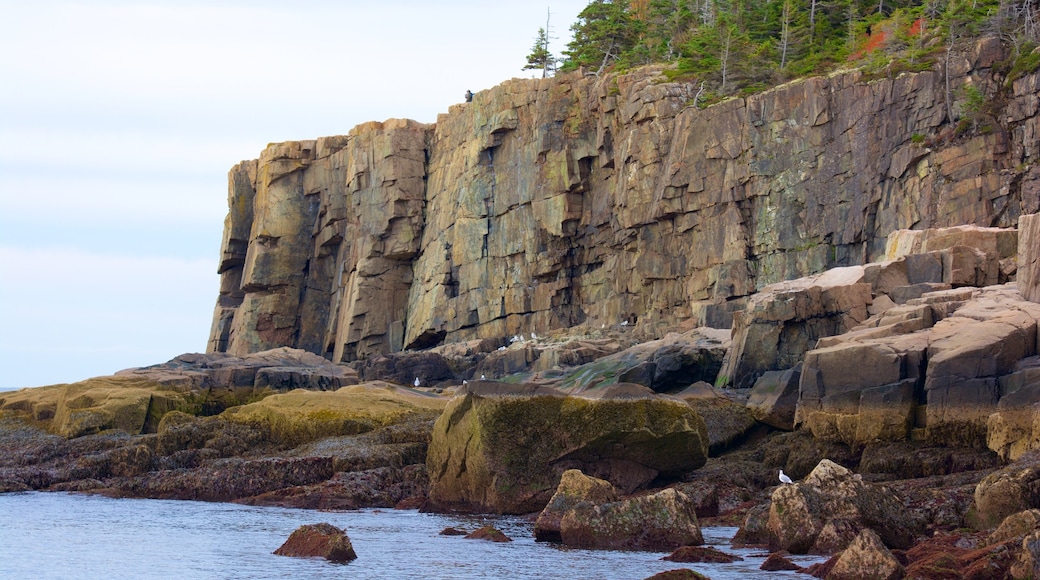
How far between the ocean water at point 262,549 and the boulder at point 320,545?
0.20 metres

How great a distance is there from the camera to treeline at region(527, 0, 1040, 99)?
5831 cm

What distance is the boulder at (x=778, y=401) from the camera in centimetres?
3161

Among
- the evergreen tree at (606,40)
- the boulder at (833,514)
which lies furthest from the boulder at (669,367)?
the evergreen tree at (606,40)

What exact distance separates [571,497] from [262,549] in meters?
5.61

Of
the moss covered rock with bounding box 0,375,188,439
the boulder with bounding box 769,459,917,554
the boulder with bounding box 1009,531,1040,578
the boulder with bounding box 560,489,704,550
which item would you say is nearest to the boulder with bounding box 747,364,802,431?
the boulder with bounding box 560,489,704,550

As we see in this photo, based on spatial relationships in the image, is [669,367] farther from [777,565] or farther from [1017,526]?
Answer: [1017,526]

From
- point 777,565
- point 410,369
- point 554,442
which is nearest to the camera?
point 777,565

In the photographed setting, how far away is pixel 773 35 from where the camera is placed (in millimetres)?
78188

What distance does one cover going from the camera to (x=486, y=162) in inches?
3243

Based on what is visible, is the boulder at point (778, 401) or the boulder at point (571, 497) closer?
the boulder at point (571, 497)

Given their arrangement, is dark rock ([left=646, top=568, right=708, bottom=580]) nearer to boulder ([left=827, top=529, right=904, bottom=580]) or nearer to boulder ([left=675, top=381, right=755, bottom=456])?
boulder ([left=827, top=529, right=904, bottom=580])

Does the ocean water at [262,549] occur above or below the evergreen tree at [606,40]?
below

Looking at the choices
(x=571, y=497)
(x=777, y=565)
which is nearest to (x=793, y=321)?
(x=571, y=497)

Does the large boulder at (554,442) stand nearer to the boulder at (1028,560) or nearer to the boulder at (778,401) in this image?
the boulder at (778,401)
